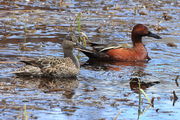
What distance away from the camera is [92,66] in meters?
10.9

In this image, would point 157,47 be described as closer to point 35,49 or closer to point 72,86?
point 35,49

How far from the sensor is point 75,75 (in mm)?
9664

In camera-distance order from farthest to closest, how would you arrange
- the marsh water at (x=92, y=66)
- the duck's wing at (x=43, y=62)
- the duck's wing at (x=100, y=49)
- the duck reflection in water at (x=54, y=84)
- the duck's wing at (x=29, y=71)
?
the duck's wing at (x=100, y=49)
the duck's wing at (x=43, y=62)
the duck's wing at (x=29, y=71)
the duck reflection in water at (x=54, y=84)
the marsh water at (x=92, y=66)

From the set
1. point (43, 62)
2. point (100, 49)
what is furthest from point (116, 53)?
point (43, 62)

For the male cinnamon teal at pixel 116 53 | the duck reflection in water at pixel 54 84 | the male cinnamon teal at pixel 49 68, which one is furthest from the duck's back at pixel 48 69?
the male cinnamon teal at pixel 116 53

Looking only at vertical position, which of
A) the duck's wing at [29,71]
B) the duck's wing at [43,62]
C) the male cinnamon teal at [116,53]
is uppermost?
the duck's wing at [43,62]

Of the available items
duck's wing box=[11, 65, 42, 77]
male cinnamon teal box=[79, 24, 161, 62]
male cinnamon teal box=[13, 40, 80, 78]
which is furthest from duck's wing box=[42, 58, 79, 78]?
male cinnamon teal box=[79, 24, 161, 62]

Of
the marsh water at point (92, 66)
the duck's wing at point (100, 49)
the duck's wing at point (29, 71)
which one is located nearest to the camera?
the marsh water at point (92, 66)

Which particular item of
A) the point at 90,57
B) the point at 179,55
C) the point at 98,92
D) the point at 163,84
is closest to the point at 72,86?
the point at 98,92

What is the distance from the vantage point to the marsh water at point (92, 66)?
7512 millimetres

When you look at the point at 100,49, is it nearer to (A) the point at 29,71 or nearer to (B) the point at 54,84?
(A) the point at 29,71

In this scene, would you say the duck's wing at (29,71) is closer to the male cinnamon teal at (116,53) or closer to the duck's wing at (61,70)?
the duck's wing at (61,70)

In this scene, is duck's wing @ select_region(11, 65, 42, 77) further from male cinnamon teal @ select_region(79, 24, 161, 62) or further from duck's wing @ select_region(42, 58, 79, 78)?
male cinnamon teal @ select_region(79, 24, 161, 62)

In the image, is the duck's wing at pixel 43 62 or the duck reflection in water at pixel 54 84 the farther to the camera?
the duck's wing at pixel 43 62
